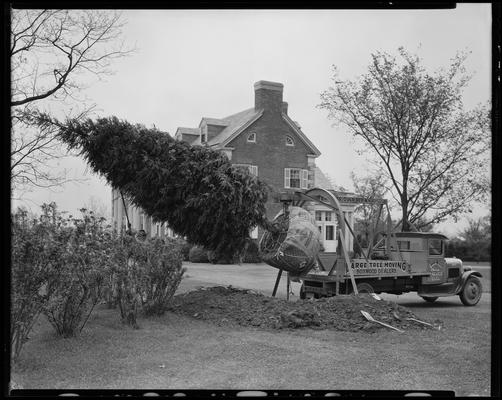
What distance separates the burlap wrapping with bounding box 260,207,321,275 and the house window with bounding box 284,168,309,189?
20.5m

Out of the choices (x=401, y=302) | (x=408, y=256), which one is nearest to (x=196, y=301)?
(x=408, y=256)

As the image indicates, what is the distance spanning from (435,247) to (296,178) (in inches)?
701

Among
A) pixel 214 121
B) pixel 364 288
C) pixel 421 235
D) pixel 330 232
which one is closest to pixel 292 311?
pixel 364 288

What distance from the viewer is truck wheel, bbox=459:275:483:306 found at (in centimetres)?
1456

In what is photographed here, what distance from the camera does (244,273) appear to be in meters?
22.4

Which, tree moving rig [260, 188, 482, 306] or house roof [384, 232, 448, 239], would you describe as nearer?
tree moving rig [260, 188, 482, 306]

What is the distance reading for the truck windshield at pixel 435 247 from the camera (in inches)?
562

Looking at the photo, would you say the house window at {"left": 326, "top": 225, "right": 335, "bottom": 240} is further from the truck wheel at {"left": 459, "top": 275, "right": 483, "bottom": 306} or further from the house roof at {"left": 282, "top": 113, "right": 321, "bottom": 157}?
the truck wheel at {"left": 459, "top": 275, "right": 483, "bottom": 306}

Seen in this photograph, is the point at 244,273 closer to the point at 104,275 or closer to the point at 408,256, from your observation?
the point at 408,256

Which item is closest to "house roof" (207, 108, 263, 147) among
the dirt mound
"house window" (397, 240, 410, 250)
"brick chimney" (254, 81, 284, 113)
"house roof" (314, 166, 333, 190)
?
"brick chimney" (254, 81, 284, 113)

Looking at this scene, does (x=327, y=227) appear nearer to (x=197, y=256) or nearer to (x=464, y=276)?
(x=197, y=256)

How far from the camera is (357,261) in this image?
12.4 metres

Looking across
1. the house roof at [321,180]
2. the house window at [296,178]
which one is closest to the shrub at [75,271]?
the house window at [296,178]

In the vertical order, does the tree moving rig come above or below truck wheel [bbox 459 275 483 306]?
above
